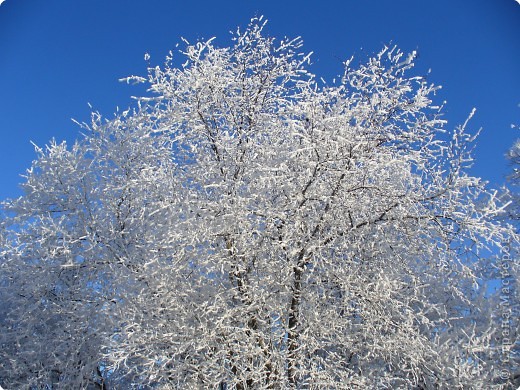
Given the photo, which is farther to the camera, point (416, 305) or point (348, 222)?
point (416, 305)

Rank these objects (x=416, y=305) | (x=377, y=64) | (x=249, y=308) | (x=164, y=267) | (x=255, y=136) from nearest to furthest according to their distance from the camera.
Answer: (x=249, y=308), (x=164, y=267), (x=377, y=64), (x=255, y=136), (x=416, y=305)

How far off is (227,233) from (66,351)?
4718mm

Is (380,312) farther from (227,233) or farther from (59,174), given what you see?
(59,174)

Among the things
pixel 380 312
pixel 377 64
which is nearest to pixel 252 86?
pixel 377 64

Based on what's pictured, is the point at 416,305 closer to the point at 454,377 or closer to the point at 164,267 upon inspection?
the point at 454,377

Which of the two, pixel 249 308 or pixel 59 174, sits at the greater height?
pixel 59 174

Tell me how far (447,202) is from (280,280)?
2609 millimetres

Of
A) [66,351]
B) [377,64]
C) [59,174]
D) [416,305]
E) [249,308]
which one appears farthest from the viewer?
[59,174]

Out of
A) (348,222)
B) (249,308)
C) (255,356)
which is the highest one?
(348,222)

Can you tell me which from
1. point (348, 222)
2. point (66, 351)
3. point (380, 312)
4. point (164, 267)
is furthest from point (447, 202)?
point (66, 351)

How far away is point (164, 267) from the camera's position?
6.23 metres

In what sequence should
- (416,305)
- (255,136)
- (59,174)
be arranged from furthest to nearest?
(59,174)
(416,305)
(255,136)

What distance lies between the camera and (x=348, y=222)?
657 cm

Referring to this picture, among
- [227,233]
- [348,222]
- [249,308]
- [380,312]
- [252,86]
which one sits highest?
[252,86]
